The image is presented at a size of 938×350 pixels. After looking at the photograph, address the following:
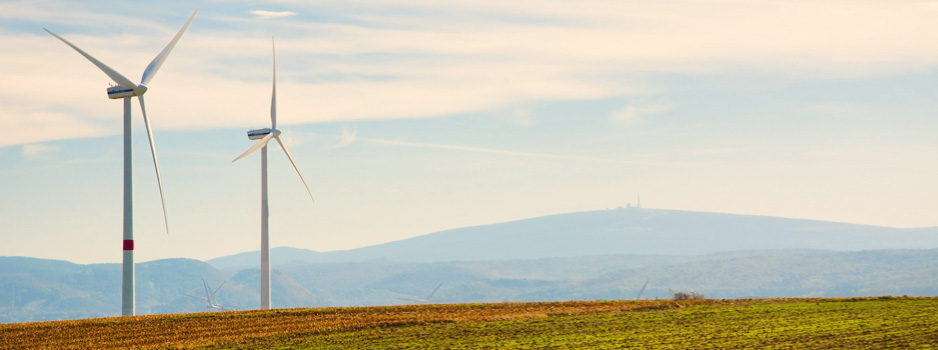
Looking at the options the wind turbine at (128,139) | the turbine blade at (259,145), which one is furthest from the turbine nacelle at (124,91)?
the turbine blade at (259,145)

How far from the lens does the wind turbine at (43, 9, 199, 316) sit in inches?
2842

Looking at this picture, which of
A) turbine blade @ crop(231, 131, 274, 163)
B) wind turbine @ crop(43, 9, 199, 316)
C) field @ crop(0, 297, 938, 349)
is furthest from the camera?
turbine blade @ crop(231, 131, 274, 163)

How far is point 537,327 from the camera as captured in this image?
51438mm

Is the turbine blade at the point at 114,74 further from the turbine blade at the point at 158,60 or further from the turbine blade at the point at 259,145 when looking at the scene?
the turbine blade at the point at 259,145

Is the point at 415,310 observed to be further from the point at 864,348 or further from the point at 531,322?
the point at 864,348

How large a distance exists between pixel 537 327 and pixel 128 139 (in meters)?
39.0

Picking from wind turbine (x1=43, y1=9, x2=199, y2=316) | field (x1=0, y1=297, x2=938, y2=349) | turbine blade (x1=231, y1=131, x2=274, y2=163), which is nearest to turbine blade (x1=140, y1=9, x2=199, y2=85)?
wind turbine (x1=43, y1=9, x2=199, y2=316)

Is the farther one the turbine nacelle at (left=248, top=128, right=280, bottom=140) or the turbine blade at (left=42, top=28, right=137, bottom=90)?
the turbine nacelle at (left=248, top=128, right=280, bottom=140)

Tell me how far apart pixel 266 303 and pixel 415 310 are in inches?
1275

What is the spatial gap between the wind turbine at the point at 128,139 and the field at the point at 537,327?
32.5 ft

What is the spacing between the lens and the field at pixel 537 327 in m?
42.5

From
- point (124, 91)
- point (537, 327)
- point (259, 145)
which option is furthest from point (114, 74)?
point (537, 327)

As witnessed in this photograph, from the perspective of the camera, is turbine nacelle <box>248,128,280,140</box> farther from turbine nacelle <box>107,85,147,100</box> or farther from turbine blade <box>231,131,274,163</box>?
turbine nacelle <box>107,85,147,100</box>

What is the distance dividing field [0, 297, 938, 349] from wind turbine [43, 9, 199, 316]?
992 cm
